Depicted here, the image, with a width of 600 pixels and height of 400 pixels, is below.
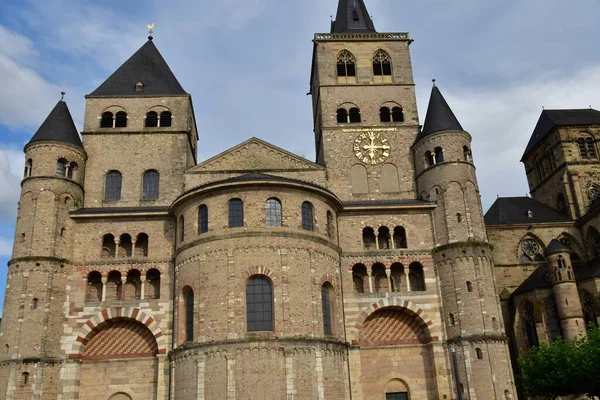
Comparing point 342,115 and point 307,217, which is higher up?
point 342,115

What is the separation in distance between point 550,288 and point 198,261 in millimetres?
22759

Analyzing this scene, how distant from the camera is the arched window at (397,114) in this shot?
1560 inches

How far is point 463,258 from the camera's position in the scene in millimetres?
32062

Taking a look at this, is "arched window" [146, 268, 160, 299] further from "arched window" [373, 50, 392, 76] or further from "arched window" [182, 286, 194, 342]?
"arched window" [373, 50, 392, 76]

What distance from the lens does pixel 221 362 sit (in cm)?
2666

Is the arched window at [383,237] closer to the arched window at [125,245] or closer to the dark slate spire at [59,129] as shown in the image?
the arched window at [125,245]

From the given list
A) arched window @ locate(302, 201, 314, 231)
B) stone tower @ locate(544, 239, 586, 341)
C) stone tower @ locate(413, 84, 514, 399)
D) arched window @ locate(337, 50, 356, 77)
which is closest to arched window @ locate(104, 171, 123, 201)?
arched window @ locate(302, 201, 314, 231)

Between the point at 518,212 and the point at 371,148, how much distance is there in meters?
14.6

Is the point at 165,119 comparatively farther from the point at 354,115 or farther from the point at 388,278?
the point at 388,278

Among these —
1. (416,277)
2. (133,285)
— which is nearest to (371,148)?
(416,277)

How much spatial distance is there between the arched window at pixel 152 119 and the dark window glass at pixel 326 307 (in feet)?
54.5

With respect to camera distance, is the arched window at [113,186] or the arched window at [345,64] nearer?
the arched window at [113,186]

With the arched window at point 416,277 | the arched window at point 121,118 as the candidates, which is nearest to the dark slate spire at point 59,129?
the arched window at point 121,118

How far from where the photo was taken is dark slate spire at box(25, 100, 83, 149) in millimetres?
34219
